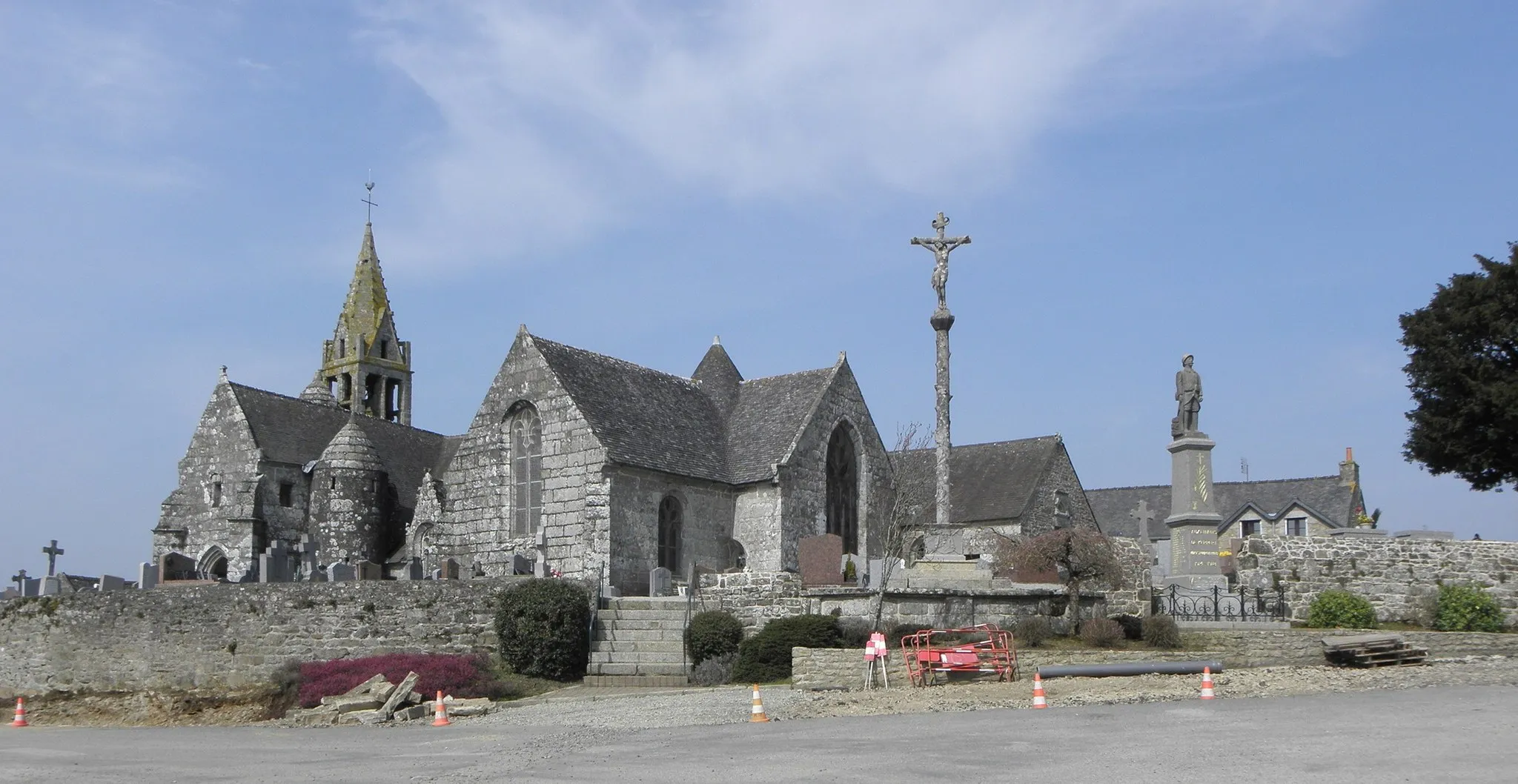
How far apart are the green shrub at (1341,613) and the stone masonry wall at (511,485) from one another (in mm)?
14267

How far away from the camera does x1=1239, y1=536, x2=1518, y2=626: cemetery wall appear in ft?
91.8

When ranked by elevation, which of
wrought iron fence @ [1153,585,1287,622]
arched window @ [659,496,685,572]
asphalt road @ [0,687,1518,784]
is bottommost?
asphalt road @ [0,687,1518,784]

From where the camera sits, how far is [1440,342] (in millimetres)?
33219

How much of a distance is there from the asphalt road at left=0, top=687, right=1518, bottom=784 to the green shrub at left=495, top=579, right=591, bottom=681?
21.4 feet

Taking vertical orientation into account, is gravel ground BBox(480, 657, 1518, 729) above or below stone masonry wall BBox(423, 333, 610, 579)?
below

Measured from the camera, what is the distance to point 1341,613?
85.4ft

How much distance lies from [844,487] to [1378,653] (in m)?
17.8

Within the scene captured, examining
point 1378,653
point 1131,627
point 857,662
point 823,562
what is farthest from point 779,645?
point 1378,653

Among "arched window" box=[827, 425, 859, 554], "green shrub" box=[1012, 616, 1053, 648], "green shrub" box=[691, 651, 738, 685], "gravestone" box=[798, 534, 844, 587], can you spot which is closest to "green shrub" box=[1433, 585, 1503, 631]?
"green shrub" box=[1012, 616, 1053, 648]

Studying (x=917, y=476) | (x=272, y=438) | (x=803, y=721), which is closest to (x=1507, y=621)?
(x=917, y=476)

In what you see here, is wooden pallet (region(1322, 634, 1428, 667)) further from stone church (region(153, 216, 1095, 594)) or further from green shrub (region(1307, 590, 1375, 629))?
stone church (region(153, 216, 1095, 594))

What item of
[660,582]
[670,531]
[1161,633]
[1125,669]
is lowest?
[1125,669]

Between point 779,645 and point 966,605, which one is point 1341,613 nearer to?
point 966,605

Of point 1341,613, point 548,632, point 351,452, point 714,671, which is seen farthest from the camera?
point 351,452
